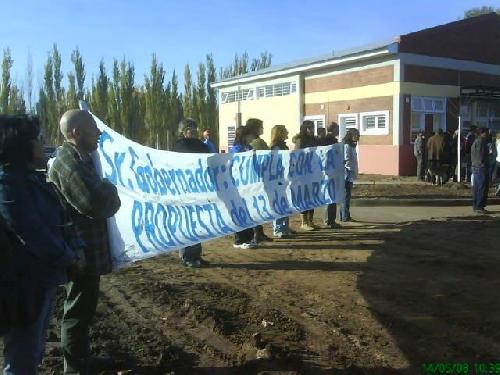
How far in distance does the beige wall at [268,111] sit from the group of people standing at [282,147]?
17.8 m

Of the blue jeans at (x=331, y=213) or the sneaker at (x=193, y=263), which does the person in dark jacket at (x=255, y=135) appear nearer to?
the sneaker at (x=193, y=263)

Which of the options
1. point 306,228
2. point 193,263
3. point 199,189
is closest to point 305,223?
point 306,228

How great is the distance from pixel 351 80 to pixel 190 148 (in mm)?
19128

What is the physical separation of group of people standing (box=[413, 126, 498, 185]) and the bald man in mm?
15361

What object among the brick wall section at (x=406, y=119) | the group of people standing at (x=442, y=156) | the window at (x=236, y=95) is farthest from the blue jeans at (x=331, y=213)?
the window at (x=236, y=95)

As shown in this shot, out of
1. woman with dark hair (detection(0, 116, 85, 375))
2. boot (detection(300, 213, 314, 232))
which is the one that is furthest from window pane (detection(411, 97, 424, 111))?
woman with dark hair (detection(0, 116, 85, 375))

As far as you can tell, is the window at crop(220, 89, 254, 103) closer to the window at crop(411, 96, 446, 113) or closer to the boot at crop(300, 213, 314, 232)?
the window at crop(411, 96, 446, 113)

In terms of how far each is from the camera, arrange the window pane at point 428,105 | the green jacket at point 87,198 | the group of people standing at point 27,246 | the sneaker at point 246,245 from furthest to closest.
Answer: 1. the window pane at point 428,105
2. the sneaker at point 246,245
3. the green jacket at point 87,198
4. the group of people standing at point 27,246

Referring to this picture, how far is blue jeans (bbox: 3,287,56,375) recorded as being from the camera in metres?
3.13

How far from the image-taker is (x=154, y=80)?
4653cm

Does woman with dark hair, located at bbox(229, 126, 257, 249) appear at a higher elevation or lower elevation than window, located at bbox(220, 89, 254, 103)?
lower

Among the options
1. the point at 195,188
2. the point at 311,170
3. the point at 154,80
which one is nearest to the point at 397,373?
the point at 195,188

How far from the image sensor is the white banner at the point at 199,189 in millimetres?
5566
